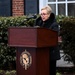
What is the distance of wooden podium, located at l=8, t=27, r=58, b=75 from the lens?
5.96 metres

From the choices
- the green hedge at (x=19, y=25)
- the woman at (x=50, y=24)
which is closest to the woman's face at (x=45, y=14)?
the woman at (x=50, y=24)

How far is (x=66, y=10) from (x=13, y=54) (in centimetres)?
239

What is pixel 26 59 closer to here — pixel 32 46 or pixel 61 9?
pixel 32 46

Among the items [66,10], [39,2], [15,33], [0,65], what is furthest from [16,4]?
[15,33]

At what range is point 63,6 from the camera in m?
11.5

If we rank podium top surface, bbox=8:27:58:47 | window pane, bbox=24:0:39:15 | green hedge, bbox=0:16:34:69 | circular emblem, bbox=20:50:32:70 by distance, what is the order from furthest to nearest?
window pane, bbox=24:0:39:15 → green hedge, bbox=0:16:34:69 → circular emblem, bbox=20:50:32:70 → podium top surface, bbox=8:27:58:47

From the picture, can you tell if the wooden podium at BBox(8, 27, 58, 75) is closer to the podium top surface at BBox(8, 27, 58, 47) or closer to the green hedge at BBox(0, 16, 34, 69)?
the podium top surface at BBox(8, 27, 58, 47)

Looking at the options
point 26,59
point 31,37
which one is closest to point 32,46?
point 31,37

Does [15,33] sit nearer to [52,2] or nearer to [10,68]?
Answer: [10,68]

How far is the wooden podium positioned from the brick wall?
526cm

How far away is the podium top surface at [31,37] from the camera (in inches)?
234

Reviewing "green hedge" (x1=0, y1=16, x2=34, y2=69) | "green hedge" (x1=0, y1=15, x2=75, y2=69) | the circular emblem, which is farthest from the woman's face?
"green hedge" (x1=0, y1=16, x2=34, y2=69)

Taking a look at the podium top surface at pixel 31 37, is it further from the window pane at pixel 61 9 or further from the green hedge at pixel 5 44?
the window pane at pixel 61 9

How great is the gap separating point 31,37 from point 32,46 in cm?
14
